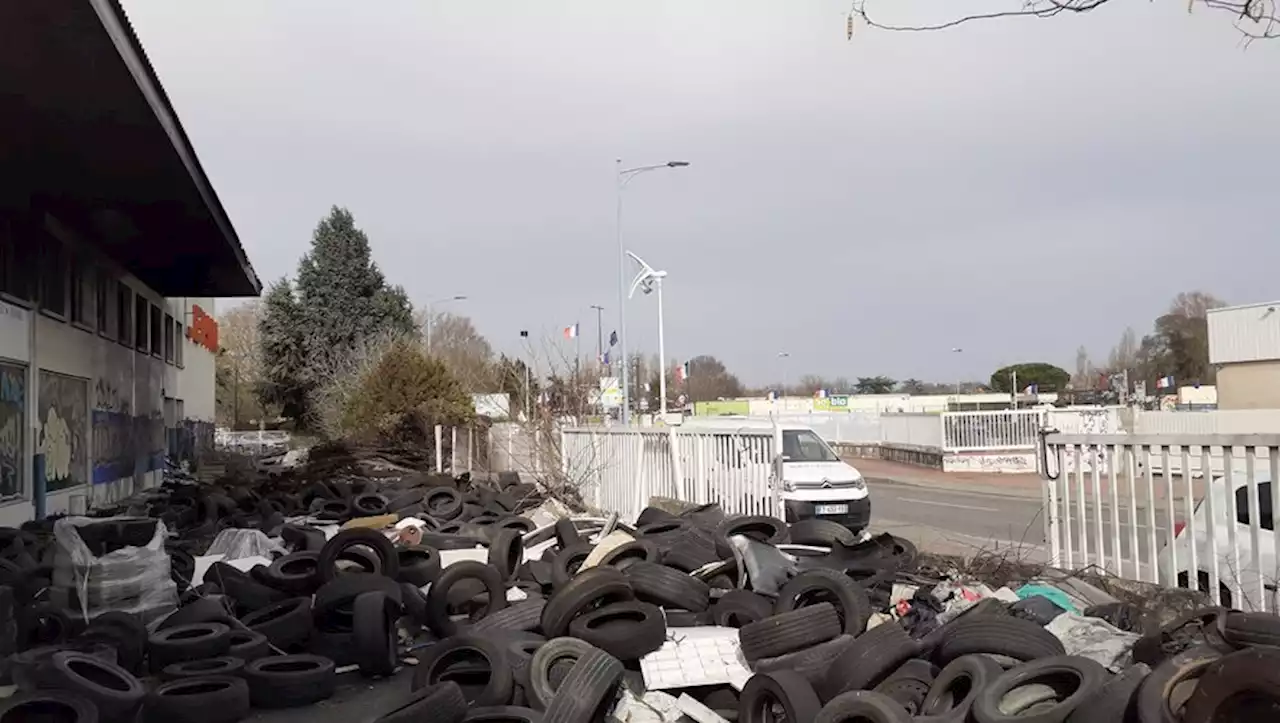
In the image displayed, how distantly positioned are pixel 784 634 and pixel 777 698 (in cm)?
104

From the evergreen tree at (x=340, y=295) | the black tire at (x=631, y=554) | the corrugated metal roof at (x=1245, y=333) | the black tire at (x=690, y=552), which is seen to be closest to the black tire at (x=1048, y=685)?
the black tire at (x=690, y=552)

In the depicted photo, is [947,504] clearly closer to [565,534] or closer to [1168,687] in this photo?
[565,534]

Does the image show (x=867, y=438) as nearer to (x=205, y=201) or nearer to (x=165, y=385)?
(x=165, y=385)

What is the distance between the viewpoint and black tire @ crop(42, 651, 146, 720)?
6016mm

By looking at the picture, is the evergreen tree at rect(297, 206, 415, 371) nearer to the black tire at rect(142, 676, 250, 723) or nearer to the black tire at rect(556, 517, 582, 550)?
the black tire at rect(556, 517, 582, 550)

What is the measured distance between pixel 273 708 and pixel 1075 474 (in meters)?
6.44

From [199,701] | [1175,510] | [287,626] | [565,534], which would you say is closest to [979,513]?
[565,534]

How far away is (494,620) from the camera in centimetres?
773

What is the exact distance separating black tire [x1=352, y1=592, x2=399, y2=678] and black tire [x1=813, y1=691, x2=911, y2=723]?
3.74m

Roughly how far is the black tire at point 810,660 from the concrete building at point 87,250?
769 cm

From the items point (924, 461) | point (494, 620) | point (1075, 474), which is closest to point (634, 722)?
point (494, 620)

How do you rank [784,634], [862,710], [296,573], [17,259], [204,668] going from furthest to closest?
[17,259] → [296,573] → [204,668] → [784,634] → [862,710]

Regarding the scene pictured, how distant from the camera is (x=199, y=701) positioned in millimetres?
6309

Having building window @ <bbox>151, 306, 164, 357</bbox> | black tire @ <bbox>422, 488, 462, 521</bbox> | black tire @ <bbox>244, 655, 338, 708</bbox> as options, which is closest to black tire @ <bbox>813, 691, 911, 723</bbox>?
black tire @ <bbox>244, 655, 338, 708</bbox>
